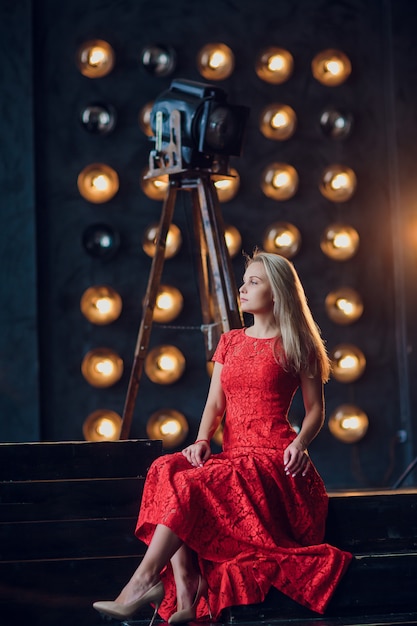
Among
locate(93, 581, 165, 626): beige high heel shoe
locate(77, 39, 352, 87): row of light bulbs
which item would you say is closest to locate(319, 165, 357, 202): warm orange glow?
locate(77, 39, 352, 87): row of light bulbs

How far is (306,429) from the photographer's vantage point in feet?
8.46

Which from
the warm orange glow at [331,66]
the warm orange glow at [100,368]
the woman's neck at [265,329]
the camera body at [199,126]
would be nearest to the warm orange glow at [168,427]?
the warm orange glow at [100,368]

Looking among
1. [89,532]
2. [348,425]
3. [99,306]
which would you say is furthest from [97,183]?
[89,532]

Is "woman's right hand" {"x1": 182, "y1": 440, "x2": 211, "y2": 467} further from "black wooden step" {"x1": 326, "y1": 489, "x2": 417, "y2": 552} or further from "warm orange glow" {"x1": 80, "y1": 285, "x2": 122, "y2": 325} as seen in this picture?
"warm orange glow" {"x1": 80, "y1": 285, "x2": 122, "y2": 325}

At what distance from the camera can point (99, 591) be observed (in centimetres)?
268

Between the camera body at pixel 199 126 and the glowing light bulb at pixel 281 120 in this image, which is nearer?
the camera body at pixel 199 126

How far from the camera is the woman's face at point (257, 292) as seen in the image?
2.69 m

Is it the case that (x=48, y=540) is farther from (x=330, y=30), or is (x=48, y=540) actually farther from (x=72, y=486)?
(x=330, y=30)

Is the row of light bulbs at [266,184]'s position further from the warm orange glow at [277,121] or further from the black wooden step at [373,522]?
the black wooden step at [373,522]

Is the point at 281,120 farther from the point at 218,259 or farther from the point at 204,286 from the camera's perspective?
the point at 218,259

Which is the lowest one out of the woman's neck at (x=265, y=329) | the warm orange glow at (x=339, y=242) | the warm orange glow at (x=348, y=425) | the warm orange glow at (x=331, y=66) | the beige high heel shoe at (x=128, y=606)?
the beige high heel shoe at (x=128, y=606)

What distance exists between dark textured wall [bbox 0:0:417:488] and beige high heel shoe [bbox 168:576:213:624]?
1.90 metres

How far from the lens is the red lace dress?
7.79 feet

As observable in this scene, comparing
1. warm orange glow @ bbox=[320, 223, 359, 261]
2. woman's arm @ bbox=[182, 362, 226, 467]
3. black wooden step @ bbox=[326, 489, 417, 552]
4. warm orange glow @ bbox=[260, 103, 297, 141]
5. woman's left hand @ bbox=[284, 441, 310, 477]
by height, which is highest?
warm orange glow @ bbox=[260, 103, 297, 141]
